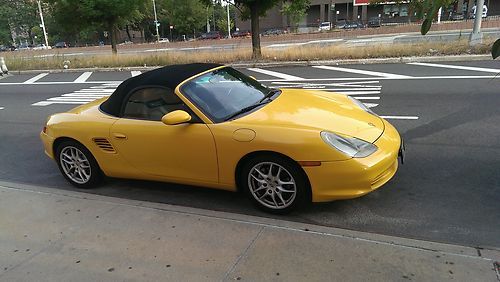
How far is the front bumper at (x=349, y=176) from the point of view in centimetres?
340

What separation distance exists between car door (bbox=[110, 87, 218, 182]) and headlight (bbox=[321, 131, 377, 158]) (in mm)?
1087

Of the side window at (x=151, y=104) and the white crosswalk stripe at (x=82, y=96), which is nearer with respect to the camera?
the side window at (x=151, y=104)

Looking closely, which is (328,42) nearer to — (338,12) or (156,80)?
(156,80)

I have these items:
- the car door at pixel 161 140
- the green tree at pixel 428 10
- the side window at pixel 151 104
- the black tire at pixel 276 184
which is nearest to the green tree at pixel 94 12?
the side window at pixel 151 104

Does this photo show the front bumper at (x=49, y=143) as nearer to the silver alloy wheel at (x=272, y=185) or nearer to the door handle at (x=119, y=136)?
the door handle at (x=119, y=136)

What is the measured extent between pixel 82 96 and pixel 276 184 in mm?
9890

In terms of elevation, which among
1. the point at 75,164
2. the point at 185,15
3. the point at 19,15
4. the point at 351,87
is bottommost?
the point at 351,87

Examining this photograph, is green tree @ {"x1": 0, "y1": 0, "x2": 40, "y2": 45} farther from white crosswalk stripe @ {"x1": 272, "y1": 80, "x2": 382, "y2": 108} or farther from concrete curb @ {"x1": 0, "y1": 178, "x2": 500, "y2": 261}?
concrete curb @ {"x1": 0, "y1": 178, "x2": 500, "y2": 261}

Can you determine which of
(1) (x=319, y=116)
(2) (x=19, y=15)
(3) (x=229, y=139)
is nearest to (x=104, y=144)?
(3) (x=229, y=139)

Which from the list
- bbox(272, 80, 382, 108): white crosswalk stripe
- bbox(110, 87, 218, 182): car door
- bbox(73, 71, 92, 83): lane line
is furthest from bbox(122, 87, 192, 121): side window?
bbox(73, 71, 92, 83): lane line

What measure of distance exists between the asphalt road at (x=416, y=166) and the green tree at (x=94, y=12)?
34.9 ft

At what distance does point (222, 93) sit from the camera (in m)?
4.26

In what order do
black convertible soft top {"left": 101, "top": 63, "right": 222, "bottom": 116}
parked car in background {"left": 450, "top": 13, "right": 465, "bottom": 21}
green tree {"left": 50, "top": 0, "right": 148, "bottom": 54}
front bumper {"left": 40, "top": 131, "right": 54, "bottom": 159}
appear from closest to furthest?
black convertible soft top {"left": 101, "top": 63, "right": 222, "bottom": 116} < front bumper {"left": 40, "top": 131, "right": 54, "bottom": 159} < green tree {"left": 50, "top": 0, "right": 148, "bottom": 54} < parked car in background {"left": 450, "top": 13, "right": 465, "bottom": 21}

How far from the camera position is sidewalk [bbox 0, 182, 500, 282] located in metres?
2.81
